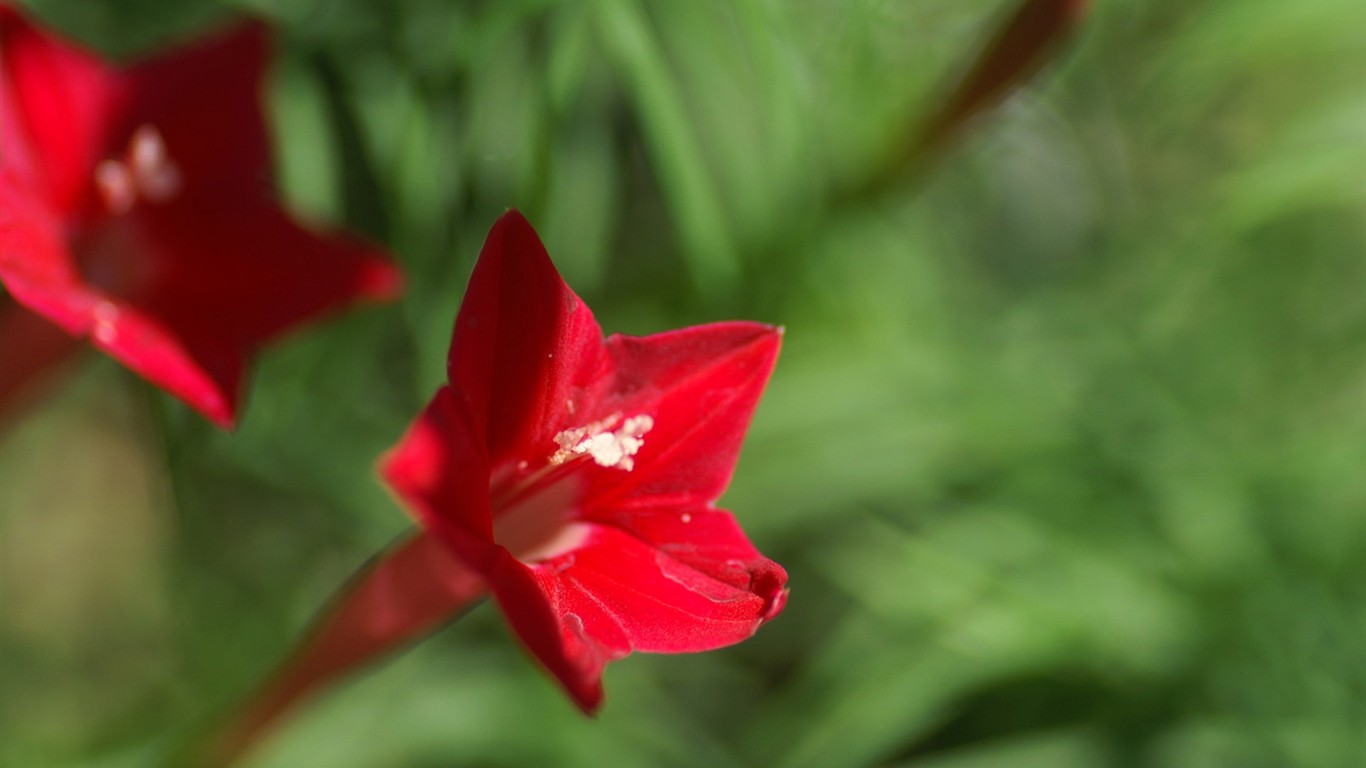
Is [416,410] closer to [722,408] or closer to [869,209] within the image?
[869,209]

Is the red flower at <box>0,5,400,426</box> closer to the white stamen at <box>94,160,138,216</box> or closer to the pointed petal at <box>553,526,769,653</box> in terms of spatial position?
the white stamen at <box>94,160,138,216</box>

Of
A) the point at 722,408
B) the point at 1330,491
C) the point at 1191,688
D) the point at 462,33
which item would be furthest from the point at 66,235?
the point at 1330,491

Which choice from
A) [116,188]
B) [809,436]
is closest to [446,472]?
[116,188]

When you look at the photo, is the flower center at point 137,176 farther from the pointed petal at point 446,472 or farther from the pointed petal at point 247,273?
the pointed petal at point 446,472

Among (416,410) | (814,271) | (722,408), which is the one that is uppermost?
(722,408)

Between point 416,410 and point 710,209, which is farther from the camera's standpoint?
point 416,410

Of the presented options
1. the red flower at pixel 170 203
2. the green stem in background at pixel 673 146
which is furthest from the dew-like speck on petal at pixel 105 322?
the green stem in background at pixel 673 146

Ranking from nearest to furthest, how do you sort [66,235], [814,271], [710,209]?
[66,235] < [710,209] < [814,271]

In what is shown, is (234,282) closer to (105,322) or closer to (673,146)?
(105,322)
